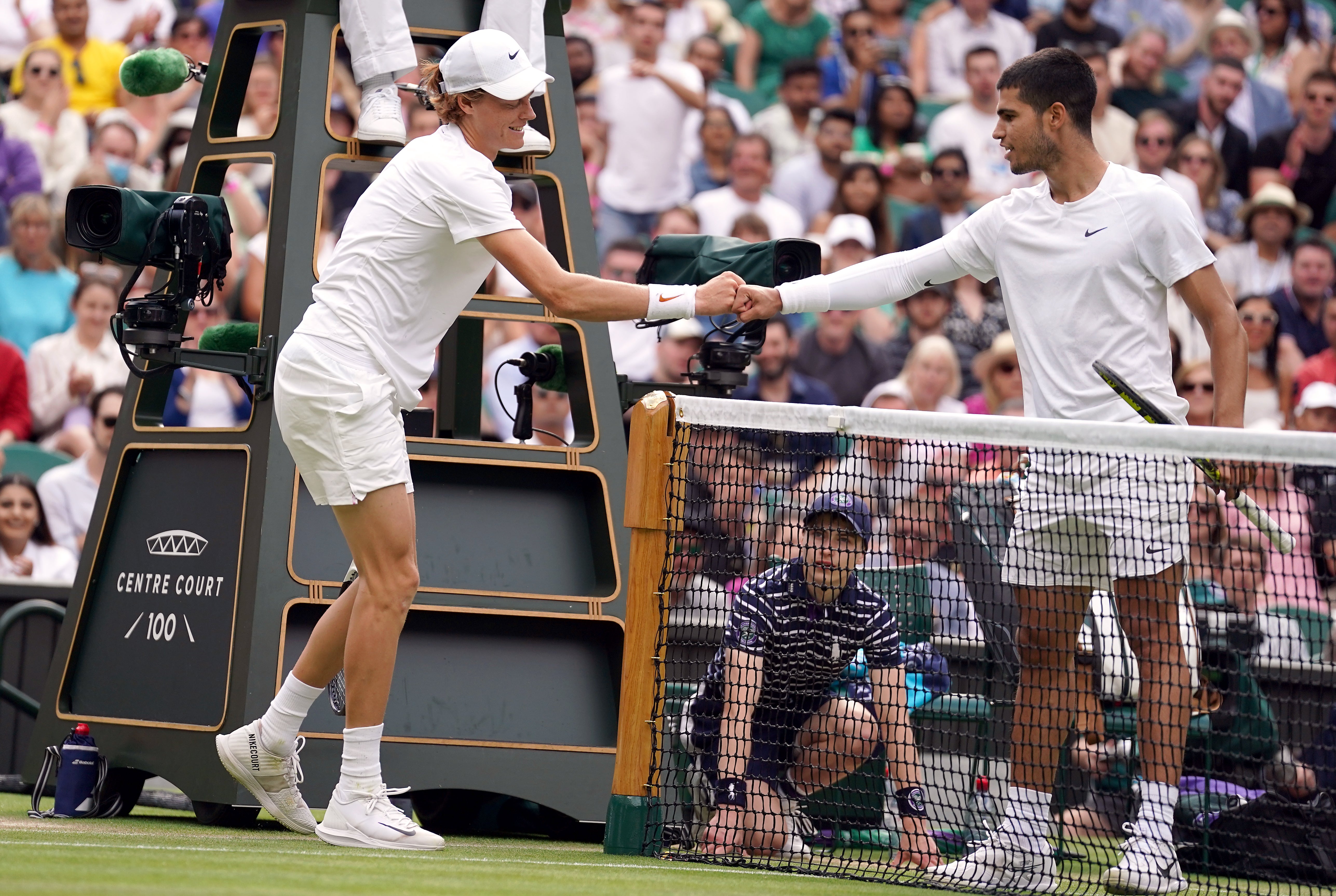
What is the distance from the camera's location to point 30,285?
11.2 meters

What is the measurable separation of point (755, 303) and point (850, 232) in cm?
629

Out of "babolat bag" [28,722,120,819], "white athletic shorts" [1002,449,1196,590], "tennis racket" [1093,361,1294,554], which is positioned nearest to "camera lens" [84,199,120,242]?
"babolat bag" [28,722,120,819]

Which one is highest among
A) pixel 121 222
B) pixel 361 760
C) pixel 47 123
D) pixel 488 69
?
pixel 47 123

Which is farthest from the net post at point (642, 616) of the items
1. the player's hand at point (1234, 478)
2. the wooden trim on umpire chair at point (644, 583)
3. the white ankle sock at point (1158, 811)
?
the player's hand at point (1234, 478)

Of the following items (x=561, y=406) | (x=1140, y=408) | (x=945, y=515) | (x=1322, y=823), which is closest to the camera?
(x=1140, y=408)

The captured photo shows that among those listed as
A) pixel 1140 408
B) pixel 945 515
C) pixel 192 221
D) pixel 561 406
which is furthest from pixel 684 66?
pixel 1140 408

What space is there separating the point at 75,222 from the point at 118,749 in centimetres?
197

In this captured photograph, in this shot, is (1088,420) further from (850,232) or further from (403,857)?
(850,232)

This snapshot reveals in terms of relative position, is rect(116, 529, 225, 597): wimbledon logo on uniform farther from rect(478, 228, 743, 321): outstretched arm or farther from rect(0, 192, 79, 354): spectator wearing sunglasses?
rect(0, 192, 79, 354): spectator wearing sunglasses

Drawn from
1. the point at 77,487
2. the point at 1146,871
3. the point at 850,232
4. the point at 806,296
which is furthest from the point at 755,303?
the point at 850,232

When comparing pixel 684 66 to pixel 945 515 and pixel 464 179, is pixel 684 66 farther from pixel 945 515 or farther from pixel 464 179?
pixel 464 179

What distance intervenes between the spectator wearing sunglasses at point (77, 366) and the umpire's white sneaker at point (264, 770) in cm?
523

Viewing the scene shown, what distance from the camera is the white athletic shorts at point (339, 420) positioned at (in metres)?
5.48

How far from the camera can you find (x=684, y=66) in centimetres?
1356
